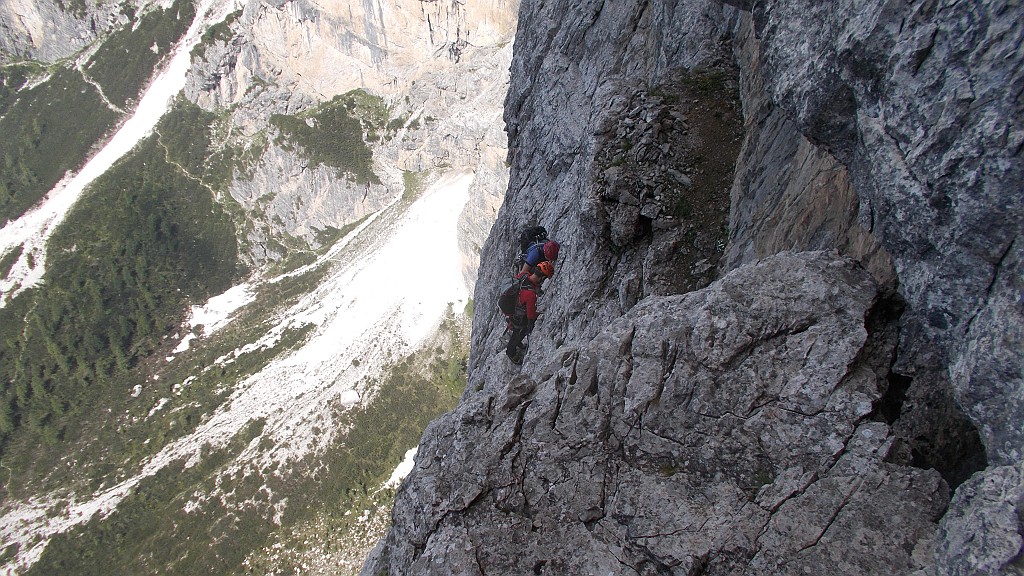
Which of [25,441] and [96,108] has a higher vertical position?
[96,108]

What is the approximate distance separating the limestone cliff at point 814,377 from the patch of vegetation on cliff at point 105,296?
6472 centimetres

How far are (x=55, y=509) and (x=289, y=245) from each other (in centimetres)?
3859

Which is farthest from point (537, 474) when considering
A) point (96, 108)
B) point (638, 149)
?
point (96, 108)

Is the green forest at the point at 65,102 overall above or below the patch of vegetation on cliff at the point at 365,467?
above

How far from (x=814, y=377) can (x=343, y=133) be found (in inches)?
2970

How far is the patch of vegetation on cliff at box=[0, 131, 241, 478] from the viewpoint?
55531 mm

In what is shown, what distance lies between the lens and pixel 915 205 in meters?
5.23

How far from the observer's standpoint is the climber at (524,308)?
55.3 ft

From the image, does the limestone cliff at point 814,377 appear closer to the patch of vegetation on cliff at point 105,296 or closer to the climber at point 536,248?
the climber at point 536,248

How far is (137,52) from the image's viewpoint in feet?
291

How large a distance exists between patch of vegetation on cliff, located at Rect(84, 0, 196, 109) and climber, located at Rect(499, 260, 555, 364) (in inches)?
3952

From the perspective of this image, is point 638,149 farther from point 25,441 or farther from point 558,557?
point 25,441

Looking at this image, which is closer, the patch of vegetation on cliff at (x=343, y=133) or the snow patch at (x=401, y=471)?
the snow patch at (x=401, y=471)

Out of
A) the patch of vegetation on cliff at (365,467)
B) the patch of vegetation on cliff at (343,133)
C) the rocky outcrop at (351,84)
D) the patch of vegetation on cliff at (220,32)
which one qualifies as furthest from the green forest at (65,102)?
the patch of vegetation on cliff at (365,467)
